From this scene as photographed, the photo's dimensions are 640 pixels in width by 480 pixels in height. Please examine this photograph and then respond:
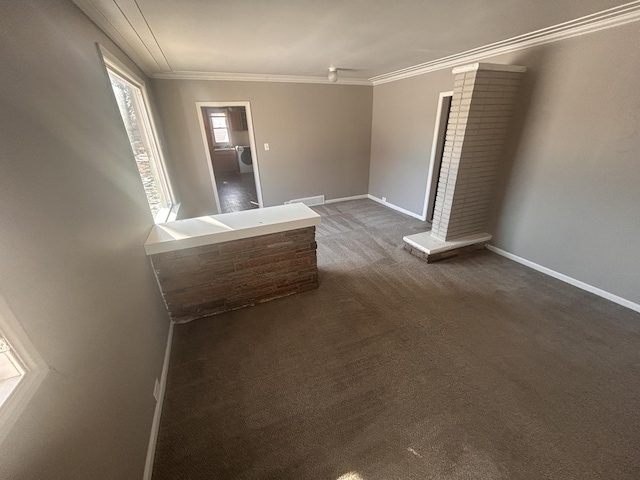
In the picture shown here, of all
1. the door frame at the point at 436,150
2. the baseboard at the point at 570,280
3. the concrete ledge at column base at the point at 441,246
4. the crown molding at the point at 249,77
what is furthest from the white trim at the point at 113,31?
the baseboard at the point at 570,280

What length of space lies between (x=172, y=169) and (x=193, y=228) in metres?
2.42

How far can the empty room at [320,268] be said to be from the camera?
0.95 m

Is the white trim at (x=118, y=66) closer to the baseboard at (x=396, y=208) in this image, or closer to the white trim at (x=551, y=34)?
the white trim at (x=551, y=34)

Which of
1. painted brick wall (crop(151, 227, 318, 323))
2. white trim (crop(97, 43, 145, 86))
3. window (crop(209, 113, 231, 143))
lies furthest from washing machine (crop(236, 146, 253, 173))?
painted brick wall (crop(151, 227, 318, 323))

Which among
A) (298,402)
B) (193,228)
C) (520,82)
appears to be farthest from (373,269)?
(520,82)

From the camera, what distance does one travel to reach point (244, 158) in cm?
856

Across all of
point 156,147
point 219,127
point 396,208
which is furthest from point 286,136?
point 219,127

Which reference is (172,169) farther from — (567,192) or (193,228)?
(567,192)

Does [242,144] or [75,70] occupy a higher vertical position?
[75,70]

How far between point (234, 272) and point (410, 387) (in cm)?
165

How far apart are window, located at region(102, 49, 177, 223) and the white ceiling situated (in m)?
0.32

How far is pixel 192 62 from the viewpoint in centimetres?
319

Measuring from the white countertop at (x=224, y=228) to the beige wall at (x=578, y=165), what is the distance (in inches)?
97.1

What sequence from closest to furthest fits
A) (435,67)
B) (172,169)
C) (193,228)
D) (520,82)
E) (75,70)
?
(75,70) → (193,228) → (520,82) → (435,67) → (172,169)
